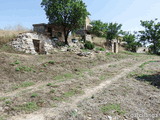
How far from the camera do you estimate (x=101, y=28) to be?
2653cm

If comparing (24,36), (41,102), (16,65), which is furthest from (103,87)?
(24,36)

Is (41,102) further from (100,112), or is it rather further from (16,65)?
(16,65)

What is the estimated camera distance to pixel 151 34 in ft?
113

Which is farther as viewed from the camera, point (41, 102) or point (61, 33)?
point (61, 33)

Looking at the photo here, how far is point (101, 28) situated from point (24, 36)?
54.8ft

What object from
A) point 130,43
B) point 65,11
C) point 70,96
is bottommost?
point 70,96

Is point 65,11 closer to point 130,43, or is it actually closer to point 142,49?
point 130,43

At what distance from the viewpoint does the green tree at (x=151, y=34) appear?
33.3 meters

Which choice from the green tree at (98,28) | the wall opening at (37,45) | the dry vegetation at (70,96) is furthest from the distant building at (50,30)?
the dry vegetation at (70,96)

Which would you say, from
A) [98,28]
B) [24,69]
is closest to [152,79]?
[24,69]

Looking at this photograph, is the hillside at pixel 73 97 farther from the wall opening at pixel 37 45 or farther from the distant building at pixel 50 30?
the distant building at pixel 50 30

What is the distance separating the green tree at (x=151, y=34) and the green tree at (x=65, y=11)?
2464 cm

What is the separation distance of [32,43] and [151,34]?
31798 millimetres

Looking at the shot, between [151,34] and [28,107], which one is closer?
[28,107]
